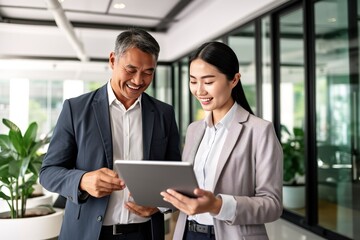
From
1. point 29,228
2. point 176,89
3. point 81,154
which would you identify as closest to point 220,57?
point 81,154

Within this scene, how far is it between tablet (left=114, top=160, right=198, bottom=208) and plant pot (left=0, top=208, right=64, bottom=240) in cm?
167

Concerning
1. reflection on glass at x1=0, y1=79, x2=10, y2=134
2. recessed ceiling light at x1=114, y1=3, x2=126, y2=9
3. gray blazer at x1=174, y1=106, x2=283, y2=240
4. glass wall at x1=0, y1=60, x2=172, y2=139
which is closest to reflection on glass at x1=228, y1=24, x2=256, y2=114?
recessed ceiling light at x1=114, y1=3, x2=126, y2=9

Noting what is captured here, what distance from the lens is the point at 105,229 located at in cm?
152

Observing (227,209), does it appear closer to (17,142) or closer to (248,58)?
(17,142)

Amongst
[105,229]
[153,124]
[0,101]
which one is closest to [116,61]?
[153,124]

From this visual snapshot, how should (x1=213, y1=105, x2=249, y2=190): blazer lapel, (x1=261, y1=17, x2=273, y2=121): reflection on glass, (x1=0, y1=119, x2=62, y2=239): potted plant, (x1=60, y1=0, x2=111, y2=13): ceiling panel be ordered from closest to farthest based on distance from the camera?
(x1=213, y1=105, x2=249, y2=190): blazer lapel → (x1=0, y1=119, x2=62, y2=239): potted plant → (x1=261, y1=17, x2=273, y2=121): reflection on glass → (x1=60, y1=0, x2=111, y2=13): ceiling panel

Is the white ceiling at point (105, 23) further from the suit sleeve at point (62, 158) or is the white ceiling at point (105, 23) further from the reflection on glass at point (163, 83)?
the suit sleeve at point (62, 158)

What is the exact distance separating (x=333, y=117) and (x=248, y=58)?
174 cm

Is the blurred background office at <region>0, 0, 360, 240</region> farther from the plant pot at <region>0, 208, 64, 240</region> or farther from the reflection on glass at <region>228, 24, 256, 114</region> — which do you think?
the plant pot at <region>0, 208, 64, 240</region>

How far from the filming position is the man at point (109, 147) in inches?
59.1

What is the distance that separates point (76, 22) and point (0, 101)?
2.14 m

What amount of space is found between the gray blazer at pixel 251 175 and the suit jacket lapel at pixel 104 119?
1.47ft

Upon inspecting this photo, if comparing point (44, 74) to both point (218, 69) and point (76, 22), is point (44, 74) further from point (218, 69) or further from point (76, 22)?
point (218, 69)

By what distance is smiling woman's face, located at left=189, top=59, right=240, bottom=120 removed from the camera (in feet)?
4.56
